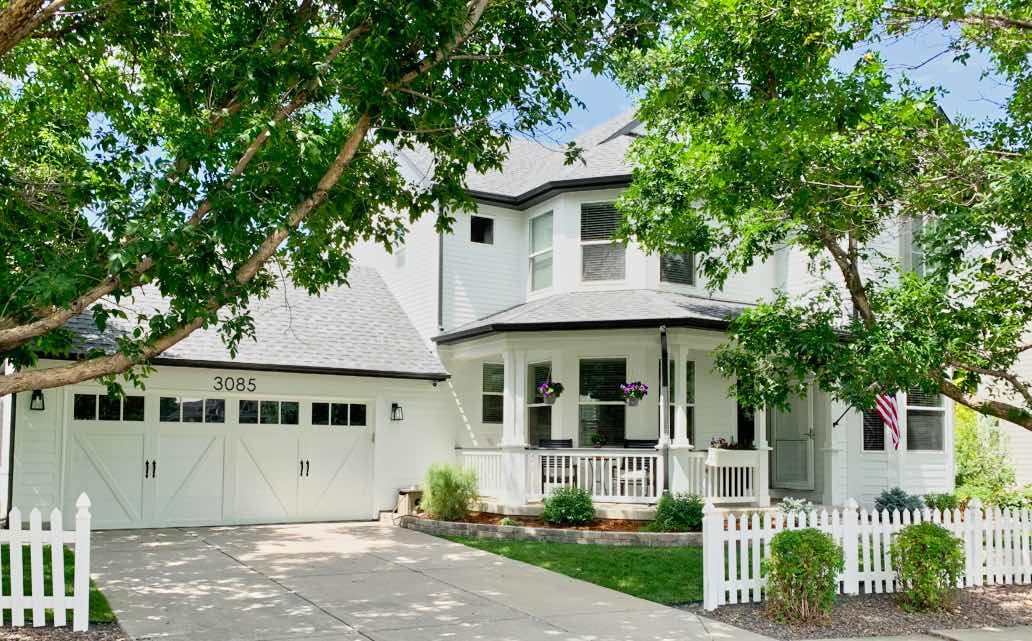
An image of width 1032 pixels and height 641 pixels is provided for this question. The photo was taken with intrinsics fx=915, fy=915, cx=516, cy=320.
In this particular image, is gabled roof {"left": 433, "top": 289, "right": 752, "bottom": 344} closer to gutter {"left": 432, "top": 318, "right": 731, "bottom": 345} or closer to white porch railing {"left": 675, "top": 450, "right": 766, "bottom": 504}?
gutter {"left": 432, "top": 318, "right": 731, "bottom": 345}

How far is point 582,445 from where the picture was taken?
17.3 meters

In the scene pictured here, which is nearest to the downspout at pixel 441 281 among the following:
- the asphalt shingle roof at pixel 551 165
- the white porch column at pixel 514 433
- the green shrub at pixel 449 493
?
the asphalt shingle roof at pixel 551 165

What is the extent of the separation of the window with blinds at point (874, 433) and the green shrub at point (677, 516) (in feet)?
18.3

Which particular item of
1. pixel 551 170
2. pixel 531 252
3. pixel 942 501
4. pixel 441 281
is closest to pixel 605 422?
pixel 531 252

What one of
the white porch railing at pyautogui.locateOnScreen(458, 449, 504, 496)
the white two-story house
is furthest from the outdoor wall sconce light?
the white porch railing at pyautogui.locateOnScreen(458, 449, 504, 496)

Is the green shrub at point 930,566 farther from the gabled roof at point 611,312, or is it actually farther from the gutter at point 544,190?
the gutter at point 544,190

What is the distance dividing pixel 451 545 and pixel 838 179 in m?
7.96

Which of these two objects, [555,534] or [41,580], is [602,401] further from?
[41,580]

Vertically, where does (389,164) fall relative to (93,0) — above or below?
below

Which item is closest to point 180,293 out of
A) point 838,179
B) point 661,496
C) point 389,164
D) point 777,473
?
point 389,164

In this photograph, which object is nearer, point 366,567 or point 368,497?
point 366,567

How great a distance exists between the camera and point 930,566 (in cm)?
936

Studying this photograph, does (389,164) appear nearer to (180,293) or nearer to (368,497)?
(180,293)

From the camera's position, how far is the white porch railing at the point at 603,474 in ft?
49.4
